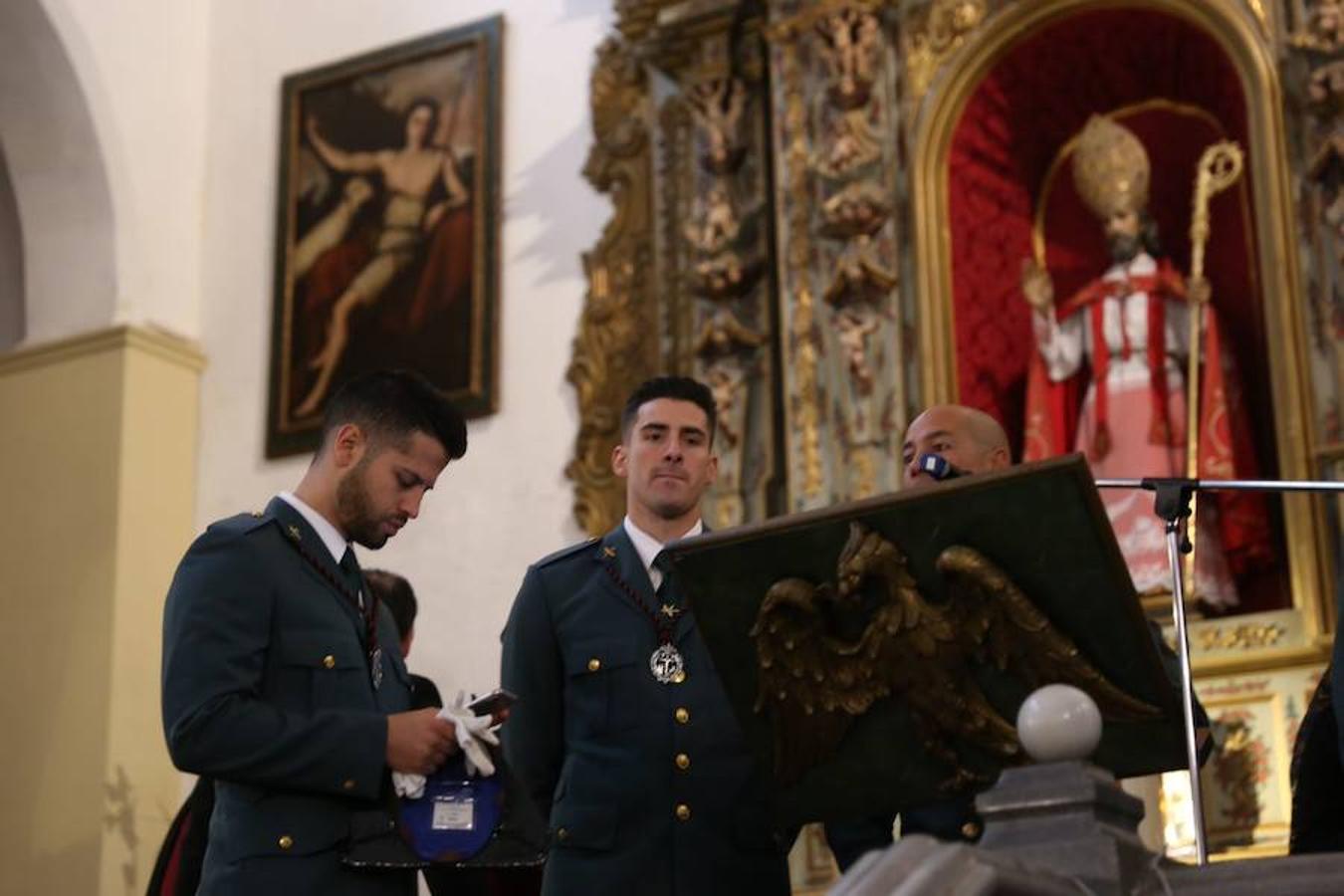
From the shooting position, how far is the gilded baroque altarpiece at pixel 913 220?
21.6ft

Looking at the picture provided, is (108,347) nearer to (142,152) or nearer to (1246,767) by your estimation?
(142,152)

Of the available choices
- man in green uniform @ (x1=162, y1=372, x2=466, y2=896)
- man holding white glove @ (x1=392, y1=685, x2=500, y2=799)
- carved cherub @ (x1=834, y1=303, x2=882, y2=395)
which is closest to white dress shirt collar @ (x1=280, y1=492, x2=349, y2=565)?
man in green uniform @ (x1=162, y1=372, x2=466, y2=896)

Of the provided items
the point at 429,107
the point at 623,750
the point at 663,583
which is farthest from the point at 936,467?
the point at 429,107

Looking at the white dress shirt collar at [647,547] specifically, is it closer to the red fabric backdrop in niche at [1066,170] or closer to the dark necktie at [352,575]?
the dark necktie at [352,575]

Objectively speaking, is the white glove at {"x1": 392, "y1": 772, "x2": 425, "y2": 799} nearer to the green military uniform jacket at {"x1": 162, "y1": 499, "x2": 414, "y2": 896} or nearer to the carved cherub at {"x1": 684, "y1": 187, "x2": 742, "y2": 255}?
the green military uniform jacket at {"x1": 162, "y1": 499, "x2": 414, "y2": 896}

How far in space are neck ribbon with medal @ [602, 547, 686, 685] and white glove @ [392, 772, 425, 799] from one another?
811mm

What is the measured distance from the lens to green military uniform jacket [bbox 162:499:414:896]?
3.29 meters

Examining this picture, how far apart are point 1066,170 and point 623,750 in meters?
4.38

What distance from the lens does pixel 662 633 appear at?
4.13 m

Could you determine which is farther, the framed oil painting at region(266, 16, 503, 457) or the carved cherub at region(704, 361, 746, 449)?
the framed oil painting at region(266, 16, 503, 457)

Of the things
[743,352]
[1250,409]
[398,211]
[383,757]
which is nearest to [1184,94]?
[1250,409]

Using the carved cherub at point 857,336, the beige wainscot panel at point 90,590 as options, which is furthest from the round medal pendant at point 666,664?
the beige wainscot panel at point 90,590

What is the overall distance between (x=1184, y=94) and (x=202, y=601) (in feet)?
16.9

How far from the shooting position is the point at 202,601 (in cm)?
339
